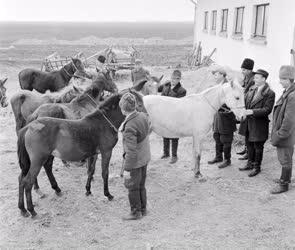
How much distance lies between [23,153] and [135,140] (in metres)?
1.63

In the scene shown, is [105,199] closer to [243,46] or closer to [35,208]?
[35,208]

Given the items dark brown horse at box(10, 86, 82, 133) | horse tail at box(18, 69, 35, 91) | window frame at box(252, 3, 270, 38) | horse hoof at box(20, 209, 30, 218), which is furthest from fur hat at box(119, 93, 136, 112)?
window frame at box(252, 3, 270, 38)

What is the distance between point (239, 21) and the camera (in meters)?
14.3

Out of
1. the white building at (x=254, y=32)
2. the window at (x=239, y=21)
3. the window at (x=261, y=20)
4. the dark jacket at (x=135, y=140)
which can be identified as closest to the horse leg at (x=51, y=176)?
the dark jacket at (x=135, y=140)

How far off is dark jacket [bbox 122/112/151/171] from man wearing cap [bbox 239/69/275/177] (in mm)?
2074

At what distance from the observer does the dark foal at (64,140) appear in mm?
4758

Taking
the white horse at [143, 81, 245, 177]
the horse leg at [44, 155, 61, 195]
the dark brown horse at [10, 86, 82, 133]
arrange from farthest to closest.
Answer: the dark brown horse at [10, 86, 82, 133] → the white horse at [143, 81, 245, 177] → the horse leg at [44, 155, 61, 195]

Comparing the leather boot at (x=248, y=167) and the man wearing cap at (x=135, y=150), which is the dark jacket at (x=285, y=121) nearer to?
the leather boot at (x=248, y=167)

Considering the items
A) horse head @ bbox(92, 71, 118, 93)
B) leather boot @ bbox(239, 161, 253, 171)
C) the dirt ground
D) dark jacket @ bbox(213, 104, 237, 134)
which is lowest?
the dirt ground

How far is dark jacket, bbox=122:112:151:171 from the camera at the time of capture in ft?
14.5

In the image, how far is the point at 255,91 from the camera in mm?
6188

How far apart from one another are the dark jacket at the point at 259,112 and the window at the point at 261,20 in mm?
5967

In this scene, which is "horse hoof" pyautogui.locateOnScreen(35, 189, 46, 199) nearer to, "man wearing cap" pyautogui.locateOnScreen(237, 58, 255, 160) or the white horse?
the white horse

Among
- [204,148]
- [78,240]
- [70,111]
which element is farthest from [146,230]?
[204,148]
